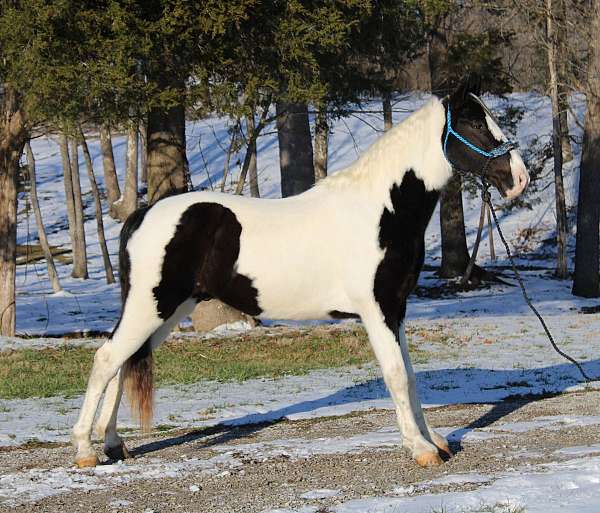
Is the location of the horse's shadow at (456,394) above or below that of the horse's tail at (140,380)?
below

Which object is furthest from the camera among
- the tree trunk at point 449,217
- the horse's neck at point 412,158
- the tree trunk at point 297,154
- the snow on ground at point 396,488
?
the tree trunk at point 449,217

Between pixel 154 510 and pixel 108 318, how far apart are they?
15226 millimetres

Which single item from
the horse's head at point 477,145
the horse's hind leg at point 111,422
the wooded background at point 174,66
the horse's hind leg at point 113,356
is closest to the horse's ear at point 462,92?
the horse's head at point 477,145

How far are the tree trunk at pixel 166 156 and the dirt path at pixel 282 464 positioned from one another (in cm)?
764

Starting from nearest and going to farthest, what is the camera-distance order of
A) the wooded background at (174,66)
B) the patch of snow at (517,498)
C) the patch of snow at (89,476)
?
the patch of snow at (517,498)
the patch of snow at (89,476)
the wooded background at (174,66)

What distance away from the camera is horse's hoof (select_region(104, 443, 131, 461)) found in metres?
6.86

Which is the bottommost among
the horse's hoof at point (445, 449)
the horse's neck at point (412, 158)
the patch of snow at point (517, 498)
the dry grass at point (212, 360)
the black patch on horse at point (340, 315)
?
the dry grass at point (212, 360)

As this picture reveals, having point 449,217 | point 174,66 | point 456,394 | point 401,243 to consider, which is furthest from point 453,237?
point 401,243

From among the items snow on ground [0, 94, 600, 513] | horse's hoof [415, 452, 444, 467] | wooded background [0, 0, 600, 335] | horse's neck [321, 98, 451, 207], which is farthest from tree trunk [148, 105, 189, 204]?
horse's hoof [415, 452, 444, 467]

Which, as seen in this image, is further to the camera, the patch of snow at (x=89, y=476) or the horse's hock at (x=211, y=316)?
the horse's hock at (x=211, y=316)

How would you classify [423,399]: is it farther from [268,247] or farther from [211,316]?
[211,316]

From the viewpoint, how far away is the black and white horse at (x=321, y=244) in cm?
656

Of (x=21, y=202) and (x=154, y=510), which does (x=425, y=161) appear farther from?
(x=21, y=202)

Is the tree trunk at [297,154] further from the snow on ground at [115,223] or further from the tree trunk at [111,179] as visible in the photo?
the tree trunk at [111,179]
